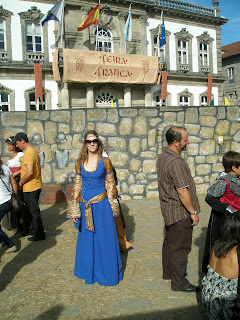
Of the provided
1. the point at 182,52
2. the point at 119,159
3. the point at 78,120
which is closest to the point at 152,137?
the point at 119,159

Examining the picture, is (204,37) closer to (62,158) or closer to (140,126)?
(140,126)

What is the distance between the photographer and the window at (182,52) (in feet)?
83.0

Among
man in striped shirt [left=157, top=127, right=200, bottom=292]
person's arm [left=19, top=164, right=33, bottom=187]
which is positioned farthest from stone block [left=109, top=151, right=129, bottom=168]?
man in striped shirt [left=157, top=127, right=200, bottom=292]

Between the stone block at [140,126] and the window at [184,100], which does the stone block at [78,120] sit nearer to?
the stone block at [140,126]

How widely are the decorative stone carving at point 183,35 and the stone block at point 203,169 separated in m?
19.9

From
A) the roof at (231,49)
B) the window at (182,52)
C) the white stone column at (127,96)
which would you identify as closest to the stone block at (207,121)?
the white stone column at (127,96)

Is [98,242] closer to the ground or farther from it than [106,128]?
closer to the ground

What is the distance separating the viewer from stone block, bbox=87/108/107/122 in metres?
7.33

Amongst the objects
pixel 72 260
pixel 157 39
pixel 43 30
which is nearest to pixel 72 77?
pixel 43 30

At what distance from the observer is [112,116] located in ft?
24.3

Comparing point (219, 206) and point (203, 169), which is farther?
point (203, 169)

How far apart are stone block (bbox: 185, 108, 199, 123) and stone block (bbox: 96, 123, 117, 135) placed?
182cm

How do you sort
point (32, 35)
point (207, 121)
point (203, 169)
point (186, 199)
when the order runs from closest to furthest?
point (186, 199) → point (207, 121) → point (203, 169) → point (32, 35)

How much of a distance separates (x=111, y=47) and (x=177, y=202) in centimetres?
2083
